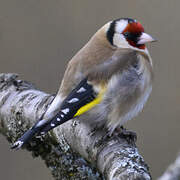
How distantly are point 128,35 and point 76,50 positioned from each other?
65.4 inches

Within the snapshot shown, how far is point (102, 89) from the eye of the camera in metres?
2.38

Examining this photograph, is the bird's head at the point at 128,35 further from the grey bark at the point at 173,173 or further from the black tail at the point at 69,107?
the grey bark at the point at 173,173

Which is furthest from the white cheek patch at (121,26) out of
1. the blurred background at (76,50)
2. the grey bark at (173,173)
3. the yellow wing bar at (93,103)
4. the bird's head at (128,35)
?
the grey bark at (173,173)

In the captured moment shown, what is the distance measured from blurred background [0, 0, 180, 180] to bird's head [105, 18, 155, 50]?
59.5 inches

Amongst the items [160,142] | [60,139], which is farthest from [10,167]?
[60,139]

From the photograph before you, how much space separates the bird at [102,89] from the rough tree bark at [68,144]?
0.41 feet

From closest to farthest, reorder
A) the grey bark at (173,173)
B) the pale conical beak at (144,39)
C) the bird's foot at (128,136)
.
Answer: the grey bark at (173,173)
the bird's foot at (128,136)
the pale conical beak at (144,39)

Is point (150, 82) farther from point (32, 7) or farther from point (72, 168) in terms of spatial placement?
point (32, 7)

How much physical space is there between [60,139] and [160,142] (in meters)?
1.92

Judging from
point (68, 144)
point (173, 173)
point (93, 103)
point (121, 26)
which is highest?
point (121, 26)

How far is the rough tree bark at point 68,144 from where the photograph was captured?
1.77 meters

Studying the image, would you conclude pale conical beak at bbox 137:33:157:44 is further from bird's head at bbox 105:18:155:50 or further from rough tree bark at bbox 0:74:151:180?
rough tree bark at bbox 0:74:151:180

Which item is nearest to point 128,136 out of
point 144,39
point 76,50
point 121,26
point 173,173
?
point 144,39

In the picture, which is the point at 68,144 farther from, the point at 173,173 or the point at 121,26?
the point at 173,173
